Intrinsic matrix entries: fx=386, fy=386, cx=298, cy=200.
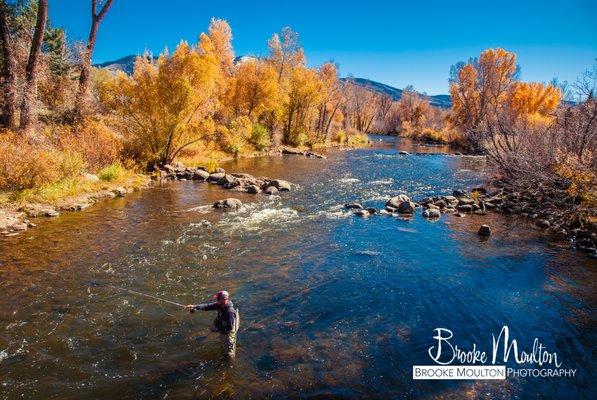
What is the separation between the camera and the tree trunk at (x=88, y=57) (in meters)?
26.3

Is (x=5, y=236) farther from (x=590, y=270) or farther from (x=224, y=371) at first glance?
(x=590, y=270)

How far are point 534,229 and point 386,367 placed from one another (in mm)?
14337

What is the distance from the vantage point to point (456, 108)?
A: 72812 mm

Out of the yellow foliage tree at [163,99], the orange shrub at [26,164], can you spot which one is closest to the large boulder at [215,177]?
the yellow foliage tree at [163,99]

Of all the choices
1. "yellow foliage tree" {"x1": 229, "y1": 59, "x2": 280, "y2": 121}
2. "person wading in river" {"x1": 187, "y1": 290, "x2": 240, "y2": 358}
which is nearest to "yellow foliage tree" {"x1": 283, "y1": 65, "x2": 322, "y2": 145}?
"yellow foliage tree" {"x1": 229, "y1": 59, "x2": 280, "y2": 121}

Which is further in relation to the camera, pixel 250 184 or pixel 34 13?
pixel 34 13

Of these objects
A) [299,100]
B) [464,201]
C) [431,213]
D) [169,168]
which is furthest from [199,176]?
[299,100]

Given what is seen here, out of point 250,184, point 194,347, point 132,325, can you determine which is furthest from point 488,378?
point 250,184

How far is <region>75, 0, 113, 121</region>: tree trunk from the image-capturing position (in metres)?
26.3

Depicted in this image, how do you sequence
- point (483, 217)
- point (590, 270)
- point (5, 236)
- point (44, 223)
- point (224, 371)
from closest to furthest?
point (224, 371) < point (590, 270) < point (5, 236) < point (44, 223) < point (483, 217)

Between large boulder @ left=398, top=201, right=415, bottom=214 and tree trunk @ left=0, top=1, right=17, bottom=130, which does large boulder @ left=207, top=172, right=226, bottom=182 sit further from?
large boulder @ left=398, top=201, right=415, bottom=214

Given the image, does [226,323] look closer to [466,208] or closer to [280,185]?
[466,208]

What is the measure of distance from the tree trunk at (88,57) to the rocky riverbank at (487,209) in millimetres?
20023

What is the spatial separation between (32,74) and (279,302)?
68.0 ft
